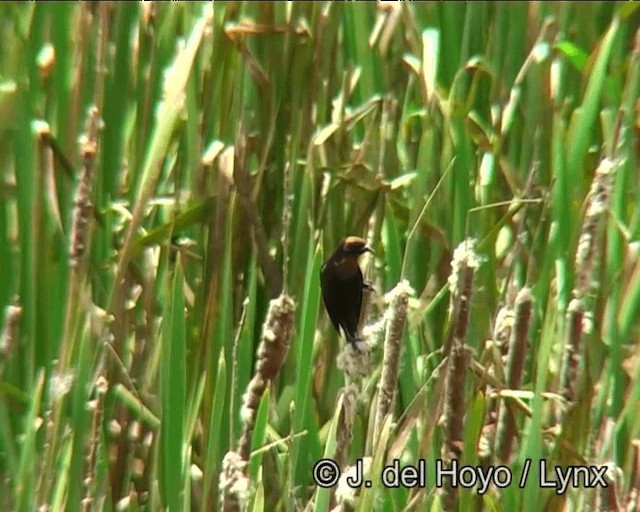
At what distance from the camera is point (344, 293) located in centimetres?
97

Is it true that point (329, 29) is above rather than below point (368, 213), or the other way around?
above

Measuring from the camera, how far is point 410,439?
3.38ft

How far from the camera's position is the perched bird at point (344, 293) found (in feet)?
3.14

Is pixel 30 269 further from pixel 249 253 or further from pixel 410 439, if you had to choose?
pixel 410 439

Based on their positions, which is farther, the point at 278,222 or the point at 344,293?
the point at 278,222

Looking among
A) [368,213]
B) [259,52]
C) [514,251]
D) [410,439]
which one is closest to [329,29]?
[259,52]

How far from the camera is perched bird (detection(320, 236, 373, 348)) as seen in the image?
0.96 metres

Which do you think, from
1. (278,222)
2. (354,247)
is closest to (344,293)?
(354,247)

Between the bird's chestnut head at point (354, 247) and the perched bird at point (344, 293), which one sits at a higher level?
the bird's chestnut head at point (354, 247)

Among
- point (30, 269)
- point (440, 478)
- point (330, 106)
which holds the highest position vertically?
point (330, 106)

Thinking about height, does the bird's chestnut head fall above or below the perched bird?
above

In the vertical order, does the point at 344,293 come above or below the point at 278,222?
below

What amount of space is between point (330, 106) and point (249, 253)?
0.20 m

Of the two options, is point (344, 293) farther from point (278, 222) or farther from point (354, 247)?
point (278, 222)
